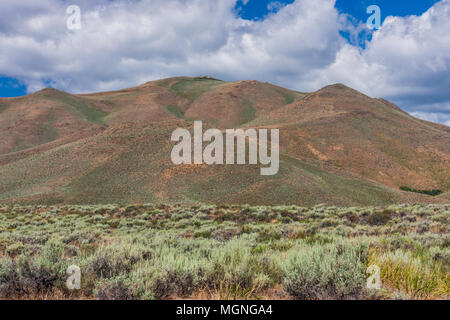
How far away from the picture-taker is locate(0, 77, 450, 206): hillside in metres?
34.7

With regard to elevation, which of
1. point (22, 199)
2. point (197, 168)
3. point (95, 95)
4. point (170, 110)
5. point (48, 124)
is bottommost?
point (22, 199)

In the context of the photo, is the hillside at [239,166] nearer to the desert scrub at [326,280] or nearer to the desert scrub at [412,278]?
the desert scrub at [412,278]

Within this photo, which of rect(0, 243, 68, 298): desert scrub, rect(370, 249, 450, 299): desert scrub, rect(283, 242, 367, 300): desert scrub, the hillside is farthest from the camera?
the hillside

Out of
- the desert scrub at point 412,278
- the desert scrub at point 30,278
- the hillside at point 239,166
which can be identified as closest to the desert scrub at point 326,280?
the desert scrub at point 412,278

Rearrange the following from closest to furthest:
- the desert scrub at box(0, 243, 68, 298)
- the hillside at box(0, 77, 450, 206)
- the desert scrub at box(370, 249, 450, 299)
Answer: the desert scrub at box(370, 249, 450, 299) → the desert scrub at box(0, 243, 68, 298) → the hillside at box(0, 77, 450, 206)

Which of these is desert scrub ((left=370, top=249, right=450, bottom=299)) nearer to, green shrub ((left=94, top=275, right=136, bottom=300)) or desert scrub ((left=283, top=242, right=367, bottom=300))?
desert scrub ((left=283, top=242, right=367, bottom=300))

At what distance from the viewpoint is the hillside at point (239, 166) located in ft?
114

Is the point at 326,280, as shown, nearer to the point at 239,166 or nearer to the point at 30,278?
the point at 30,278

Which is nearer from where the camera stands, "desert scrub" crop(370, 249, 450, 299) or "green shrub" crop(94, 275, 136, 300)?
"green shrub" crop(94, 275, 136, 300)

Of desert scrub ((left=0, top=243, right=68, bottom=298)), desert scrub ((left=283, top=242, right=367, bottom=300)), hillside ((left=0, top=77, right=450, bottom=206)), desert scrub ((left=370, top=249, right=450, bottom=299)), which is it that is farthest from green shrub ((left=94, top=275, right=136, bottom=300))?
hillside ((left=0, top=77, right=450, bottom=206))

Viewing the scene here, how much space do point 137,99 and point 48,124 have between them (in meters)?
41.2
